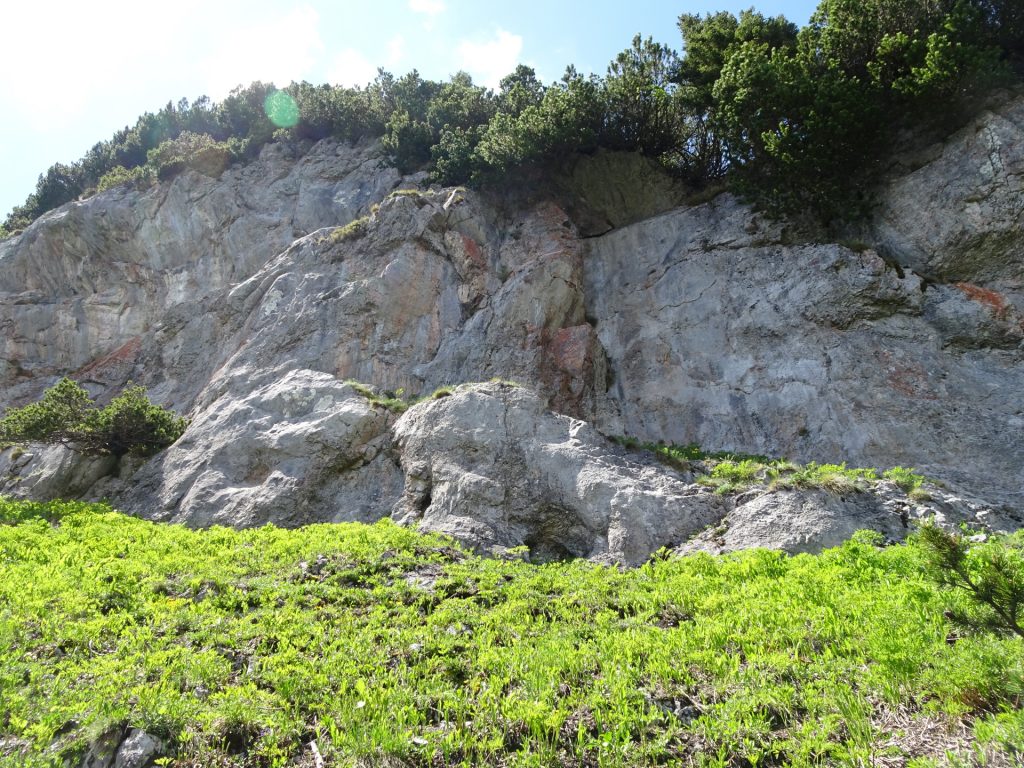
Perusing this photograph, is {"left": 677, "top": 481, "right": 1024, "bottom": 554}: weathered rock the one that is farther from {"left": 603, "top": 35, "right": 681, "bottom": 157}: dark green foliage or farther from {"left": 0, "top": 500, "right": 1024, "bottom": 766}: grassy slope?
{"left": 603, "top": 35, "right": 681, "bottom": 157}: dark green foliage

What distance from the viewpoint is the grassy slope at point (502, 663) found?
5059 millimetres

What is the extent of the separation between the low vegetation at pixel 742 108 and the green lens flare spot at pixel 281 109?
1.02 meters

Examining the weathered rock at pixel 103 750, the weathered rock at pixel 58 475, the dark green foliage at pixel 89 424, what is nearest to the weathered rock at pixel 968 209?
the weathered rock at pixel 103 750

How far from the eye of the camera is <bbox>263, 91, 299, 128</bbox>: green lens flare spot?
37.4 m

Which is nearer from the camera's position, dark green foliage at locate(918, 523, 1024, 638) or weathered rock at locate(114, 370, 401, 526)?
dark green foliage at locate(918, 523, 1024, 638)

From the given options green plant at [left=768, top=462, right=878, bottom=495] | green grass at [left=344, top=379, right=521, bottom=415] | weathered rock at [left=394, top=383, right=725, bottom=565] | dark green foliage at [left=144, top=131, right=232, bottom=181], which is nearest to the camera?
green plant at [left=768, top=462, right=878, bottom=495]

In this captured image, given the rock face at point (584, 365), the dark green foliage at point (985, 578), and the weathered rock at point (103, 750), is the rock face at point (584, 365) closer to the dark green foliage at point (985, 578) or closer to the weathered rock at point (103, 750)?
the dark green foliage at point (985, 578)

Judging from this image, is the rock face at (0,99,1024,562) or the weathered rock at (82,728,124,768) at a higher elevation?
the rock face at (0,99,1024,562)

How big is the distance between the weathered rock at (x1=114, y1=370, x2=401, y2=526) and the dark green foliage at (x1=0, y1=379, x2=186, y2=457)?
3.02ft

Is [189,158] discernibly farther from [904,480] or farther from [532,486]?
[904,480]

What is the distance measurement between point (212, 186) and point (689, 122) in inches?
872

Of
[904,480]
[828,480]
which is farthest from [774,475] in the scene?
[904,480]

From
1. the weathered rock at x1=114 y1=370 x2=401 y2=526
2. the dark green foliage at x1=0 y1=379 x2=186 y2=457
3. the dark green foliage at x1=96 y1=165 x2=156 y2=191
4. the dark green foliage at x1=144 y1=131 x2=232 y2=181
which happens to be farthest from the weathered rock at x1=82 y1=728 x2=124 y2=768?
the dark green foliage at x1=96 y1=165 x2=156 y2=191

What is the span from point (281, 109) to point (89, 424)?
1024 inches
